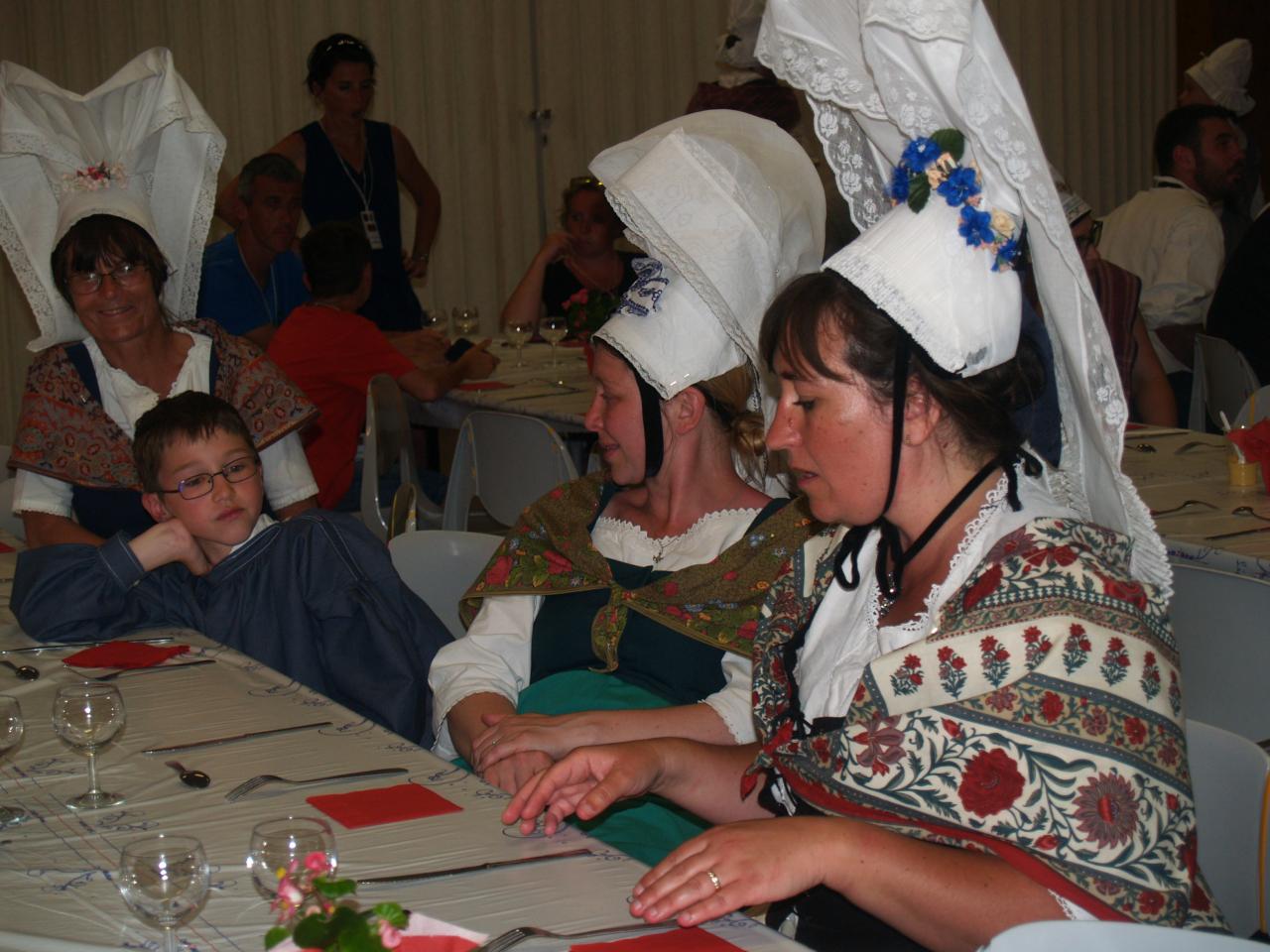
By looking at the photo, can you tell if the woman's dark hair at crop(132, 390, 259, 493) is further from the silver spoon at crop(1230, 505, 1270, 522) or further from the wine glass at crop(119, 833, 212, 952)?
the silver spoon at crop(1230, 505, 1270, 522)

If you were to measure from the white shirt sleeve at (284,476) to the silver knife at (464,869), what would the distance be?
2.12m

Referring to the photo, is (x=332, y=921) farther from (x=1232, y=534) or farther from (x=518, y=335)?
(x=518, y=335)

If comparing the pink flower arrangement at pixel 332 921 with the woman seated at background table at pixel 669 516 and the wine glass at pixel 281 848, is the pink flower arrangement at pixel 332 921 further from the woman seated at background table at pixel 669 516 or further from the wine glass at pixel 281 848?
the woman seated at background table at pixel 669 516

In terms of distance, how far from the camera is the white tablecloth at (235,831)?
150 cm

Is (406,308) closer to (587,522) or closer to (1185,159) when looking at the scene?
(1185,159)

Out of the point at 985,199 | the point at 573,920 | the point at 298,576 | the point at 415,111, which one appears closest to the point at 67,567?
the point at 298,576

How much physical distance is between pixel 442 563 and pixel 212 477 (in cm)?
51

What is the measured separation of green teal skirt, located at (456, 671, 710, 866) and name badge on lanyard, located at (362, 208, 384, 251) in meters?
4.69

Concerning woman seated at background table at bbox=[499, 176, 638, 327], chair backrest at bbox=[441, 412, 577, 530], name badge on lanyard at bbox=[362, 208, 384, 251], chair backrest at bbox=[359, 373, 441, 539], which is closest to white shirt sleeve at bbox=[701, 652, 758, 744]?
chair backrest at bbox=[441, 412, 577, 530]

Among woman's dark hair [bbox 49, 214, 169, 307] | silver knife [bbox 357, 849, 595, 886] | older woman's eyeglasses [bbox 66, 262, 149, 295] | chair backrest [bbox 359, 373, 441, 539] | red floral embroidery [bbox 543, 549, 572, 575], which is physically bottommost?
chair backrest [bbox 359, 373, 441, 539]

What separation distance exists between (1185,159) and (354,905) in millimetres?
5807

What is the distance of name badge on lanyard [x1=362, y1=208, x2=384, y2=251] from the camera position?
22.6 feet

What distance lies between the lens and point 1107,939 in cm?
124

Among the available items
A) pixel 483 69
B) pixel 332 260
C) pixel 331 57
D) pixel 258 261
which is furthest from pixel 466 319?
pixel 483 69
